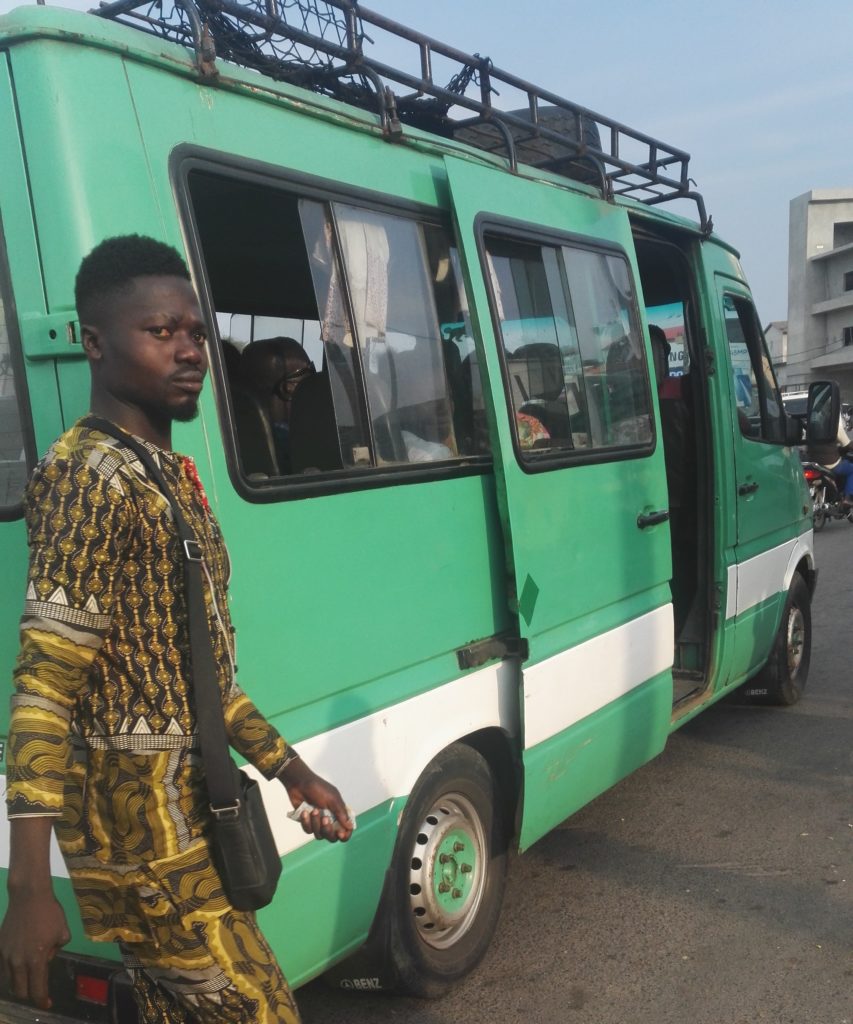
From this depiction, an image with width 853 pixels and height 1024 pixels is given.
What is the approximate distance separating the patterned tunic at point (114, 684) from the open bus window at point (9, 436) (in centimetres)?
60

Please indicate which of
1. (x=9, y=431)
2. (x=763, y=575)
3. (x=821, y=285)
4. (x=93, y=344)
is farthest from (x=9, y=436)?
(x=821, y=285)

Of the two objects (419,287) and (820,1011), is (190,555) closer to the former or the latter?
(419,287)

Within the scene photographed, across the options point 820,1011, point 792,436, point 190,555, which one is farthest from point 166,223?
point 792,436

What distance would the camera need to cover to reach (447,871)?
3.12m

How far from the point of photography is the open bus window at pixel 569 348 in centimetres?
339

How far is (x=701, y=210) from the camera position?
504 centimetres

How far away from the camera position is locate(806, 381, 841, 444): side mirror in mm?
5289

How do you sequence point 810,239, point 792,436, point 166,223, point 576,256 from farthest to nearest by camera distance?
A: point 810,239
point 792,436
point 576,256
point 166,223

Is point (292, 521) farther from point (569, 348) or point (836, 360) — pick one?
point (836, 360)

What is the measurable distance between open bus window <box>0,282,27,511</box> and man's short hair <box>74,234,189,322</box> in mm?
499

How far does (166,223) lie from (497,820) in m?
2.16

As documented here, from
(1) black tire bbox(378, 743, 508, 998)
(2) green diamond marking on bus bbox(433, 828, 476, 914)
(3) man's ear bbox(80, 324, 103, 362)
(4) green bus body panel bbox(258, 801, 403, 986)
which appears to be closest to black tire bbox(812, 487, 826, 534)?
(1) black tire bbox(378, 743, 508, 998)

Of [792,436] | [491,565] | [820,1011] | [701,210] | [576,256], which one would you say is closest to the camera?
[820,1011]

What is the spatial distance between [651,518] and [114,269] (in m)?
2.81
